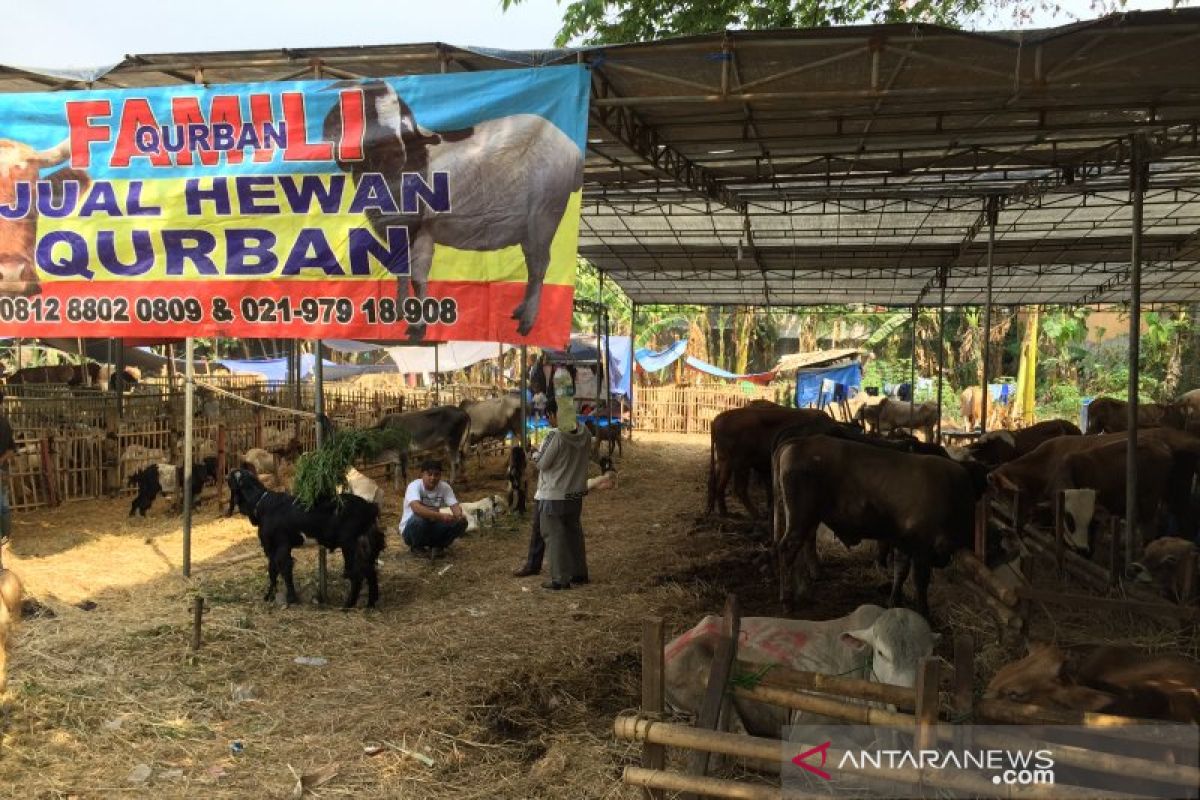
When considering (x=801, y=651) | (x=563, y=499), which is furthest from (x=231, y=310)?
(x=801, y=651)

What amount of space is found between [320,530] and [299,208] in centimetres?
280

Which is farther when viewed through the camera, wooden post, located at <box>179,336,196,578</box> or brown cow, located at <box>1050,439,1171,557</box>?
brown cow, located at <box>1050,439,1171,557</box>

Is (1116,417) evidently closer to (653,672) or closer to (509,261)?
(509,261)

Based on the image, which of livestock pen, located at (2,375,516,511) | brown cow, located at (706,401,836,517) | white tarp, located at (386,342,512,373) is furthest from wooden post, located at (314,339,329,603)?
white tarp, located at (386,342,512,373)

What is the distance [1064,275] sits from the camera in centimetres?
1833

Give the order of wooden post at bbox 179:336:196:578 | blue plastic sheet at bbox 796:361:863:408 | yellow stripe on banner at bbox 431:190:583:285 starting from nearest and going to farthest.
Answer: yellow stripe on banner at bbox 431:190:583:285 → wooden post at bbox 179:336:196:578 → blue plastic sheet at bbox 796:361:863:408

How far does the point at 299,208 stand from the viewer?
17.4ft

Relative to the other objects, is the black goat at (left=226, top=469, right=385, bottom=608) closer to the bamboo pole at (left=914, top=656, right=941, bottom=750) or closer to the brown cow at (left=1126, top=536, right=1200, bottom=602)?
the bamboo pole at (left=914, top=656, right=941, bottom=750)

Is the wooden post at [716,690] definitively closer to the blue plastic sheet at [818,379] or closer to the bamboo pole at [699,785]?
the bamboo pole at [699,785]

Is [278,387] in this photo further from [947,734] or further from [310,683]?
[947,734]

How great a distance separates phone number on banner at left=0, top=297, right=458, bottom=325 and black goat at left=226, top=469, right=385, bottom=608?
2.07m

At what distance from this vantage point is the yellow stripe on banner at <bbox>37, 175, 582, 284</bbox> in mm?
5113

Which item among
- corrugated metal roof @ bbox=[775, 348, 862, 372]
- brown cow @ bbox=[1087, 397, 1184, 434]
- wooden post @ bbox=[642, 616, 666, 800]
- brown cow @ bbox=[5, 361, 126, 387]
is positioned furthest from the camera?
corrugated metal roof @ bbox=[775, 348, 862, 372]

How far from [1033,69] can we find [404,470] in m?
10.7
